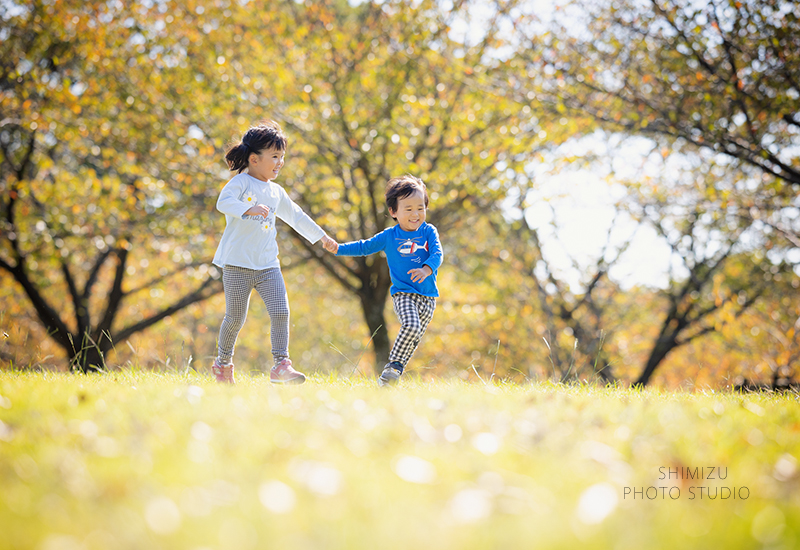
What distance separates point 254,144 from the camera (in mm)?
4312

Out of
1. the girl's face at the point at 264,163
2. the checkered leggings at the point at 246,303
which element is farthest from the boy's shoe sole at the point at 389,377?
the girl's face at the point at 264,163

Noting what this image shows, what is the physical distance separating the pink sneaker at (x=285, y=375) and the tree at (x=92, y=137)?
6.18m

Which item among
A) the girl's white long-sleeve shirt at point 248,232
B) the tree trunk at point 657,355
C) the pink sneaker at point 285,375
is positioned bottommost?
the tree trunk at point 657,355

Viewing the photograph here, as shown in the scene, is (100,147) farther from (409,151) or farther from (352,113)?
(409,151)

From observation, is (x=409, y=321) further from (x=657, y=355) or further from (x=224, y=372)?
(x=657, y=355)

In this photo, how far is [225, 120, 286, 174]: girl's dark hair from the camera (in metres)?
4.30

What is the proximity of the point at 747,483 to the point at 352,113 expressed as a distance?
8616 mm

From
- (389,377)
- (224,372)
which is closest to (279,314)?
(224,372)

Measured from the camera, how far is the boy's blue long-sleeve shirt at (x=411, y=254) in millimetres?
4316

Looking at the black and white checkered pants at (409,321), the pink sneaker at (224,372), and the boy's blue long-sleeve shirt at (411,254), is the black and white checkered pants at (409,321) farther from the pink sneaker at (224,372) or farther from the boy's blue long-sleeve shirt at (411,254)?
the pink sneaker at (224,372)

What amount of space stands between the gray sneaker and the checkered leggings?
0.80 metres

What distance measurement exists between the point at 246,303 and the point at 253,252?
16.6 inches

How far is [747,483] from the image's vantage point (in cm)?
171

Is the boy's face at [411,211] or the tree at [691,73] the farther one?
the tree at [691,73]
